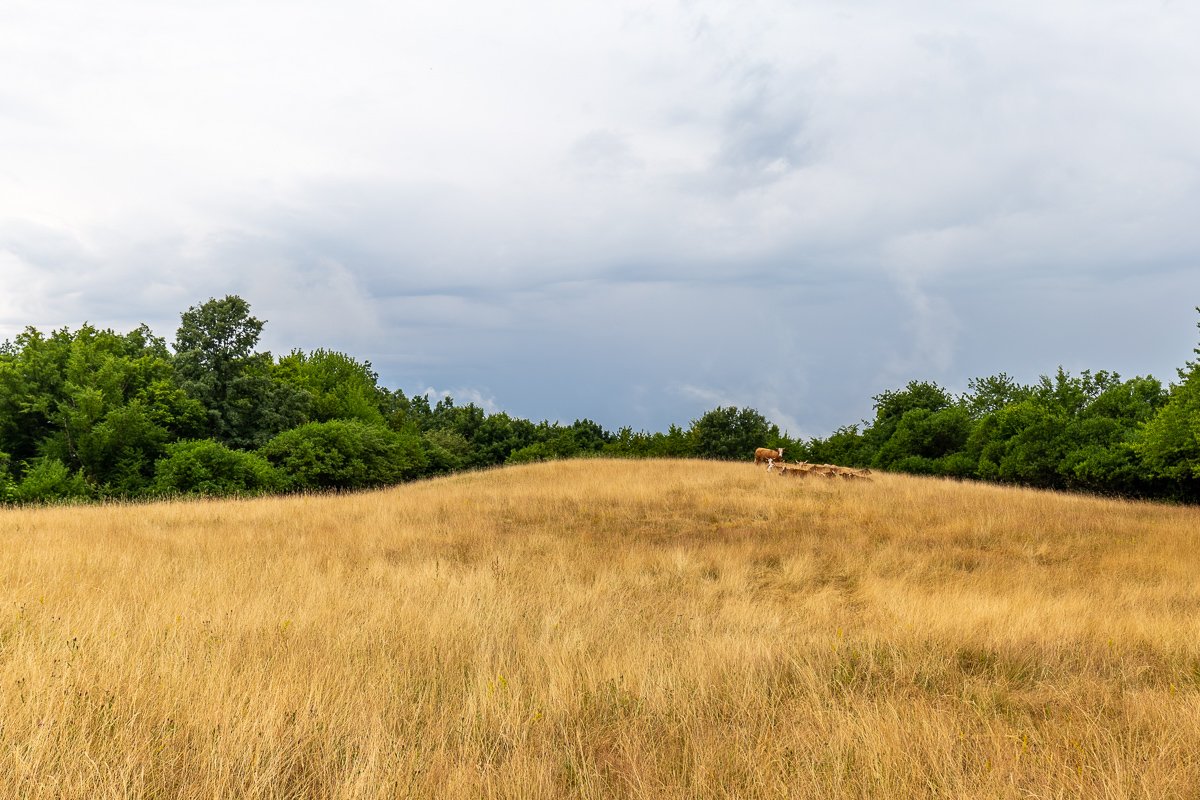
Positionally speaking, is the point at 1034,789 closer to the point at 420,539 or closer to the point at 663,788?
the point at 663,788

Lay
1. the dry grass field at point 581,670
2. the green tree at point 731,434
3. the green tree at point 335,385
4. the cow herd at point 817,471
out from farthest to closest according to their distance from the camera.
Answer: the green tree at point 335,385, the green tree at point 731,434, the cow herd at point 817,471, the dry grass field at point 581,670

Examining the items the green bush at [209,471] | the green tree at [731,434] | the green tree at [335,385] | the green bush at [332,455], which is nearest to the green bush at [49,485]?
the green bush at [209,471]

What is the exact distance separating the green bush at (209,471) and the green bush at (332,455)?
2578mm

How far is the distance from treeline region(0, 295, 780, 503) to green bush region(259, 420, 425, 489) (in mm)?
72

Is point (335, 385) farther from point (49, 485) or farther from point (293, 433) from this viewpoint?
point (49, 485)

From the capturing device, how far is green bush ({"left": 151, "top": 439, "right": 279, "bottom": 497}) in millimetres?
31234

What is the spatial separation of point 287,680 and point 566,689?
2.02m

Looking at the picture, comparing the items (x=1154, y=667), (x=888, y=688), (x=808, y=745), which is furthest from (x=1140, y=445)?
(x=808, y=745)

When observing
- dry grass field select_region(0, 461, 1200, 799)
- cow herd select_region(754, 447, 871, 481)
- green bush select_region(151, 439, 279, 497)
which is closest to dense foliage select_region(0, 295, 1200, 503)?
green bush select_region(151, 439, 279, 497)

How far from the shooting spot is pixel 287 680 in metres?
5.23

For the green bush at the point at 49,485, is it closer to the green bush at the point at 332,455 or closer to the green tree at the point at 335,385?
the green bush at the point at 332,455

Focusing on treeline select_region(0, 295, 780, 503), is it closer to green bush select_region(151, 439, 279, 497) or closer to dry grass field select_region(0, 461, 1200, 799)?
green bush select_region(151, 439, 279, 497)

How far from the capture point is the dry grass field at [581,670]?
4016mm

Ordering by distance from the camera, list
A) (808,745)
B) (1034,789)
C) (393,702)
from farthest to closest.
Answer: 1. (393,702)
2. (808,745)
3. (1034,789)
